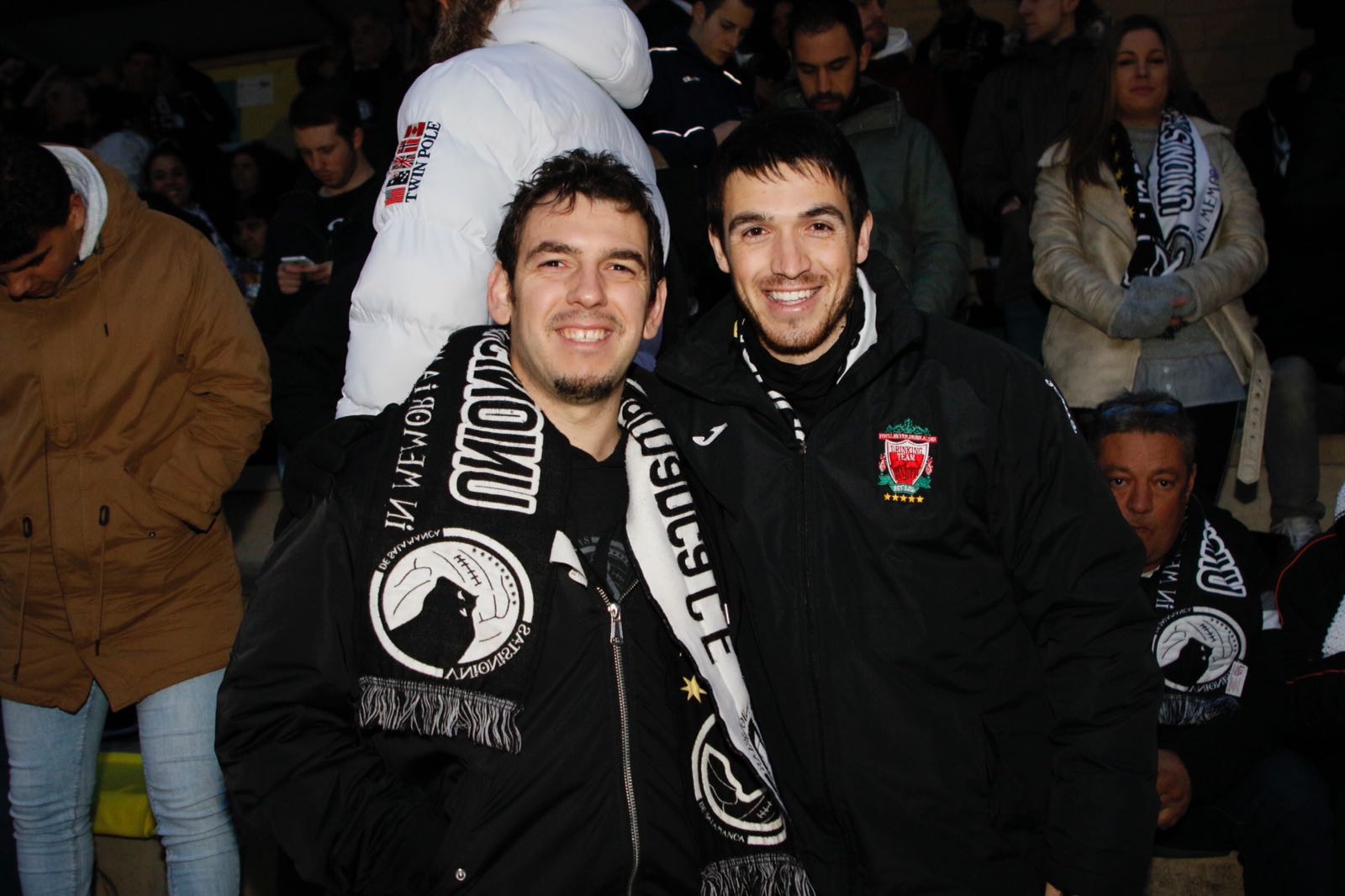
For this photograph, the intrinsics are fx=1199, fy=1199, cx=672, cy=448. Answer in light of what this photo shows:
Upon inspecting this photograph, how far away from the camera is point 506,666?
2031 mm

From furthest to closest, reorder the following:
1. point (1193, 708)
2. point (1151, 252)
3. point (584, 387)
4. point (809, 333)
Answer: point (1151, 252), point (1193, 708), point (809, 333), point (584, 387)

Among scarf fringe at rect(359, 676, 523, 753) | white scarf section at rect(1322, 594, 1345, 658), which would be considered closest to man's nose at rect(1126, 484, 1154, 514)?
white scarf section at rect(1322, 594, 1345, 658)

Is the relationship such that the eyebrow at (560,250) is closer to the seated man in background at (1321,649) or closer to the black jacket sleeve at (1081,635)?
the black jacket sleeve at (1081,635)

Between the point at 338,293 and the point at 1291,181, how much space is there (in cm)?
389

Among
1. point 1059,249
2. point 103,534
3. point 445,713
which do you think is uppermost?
point 1059,249

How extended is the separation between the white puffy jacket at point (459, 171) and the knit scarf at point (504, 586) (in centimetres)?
14

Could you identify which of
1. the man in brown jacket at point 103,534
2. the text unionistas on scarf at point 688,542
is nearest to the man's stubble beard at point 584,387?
the text unionistas on scarf at point 688,542

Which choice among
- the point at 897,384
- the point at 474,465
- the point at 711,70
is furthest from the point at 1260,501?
the point at 474,465

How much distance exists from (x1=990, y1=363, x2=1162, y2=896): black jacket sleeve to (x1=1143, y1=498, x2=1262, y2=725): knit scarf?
125 cm

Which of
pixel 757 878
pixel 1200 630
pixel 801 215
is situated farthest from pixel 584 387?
pixel 1200 630

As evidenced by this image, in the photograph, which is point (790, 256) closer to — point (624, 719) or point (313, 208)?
point (624, 719)

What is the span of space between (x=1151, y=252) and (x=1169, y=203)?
202mm

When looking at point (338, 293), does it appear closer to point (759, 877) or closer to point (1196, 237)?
point (759, 877)

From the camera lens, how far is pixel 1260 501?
4863mm
